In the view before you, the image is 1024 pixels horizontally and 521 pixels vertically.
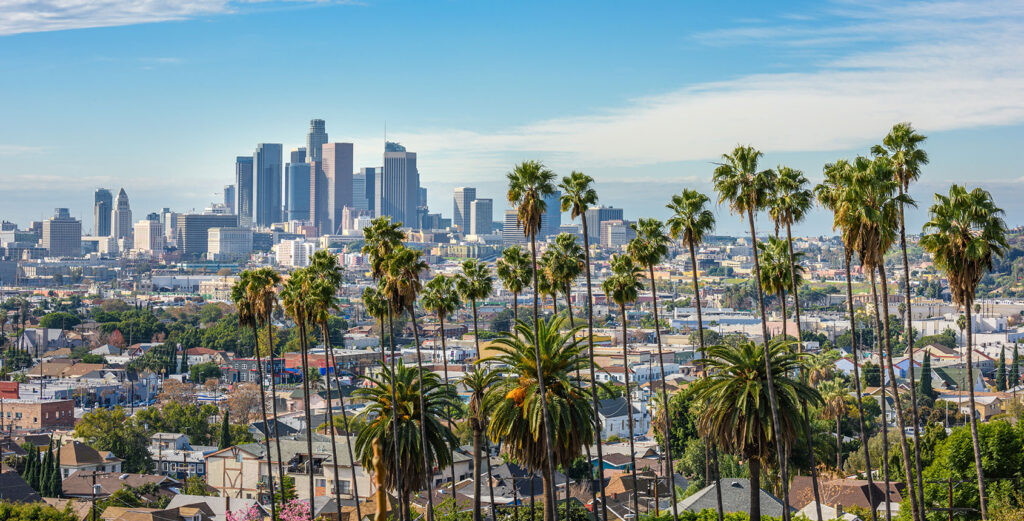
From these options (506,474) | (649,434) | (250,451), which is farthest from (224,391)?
(506,474)

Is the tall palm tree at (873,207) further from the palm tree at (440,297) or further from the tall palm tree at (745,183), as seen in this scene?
the palm tree at (440,297)

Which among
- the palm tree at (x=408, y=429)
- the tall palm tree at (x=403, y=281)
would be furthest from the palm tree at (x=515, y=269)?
the palm tree at (x=408, y=429)

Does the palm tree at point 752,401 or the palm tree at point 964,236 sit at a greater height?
the palm tree at point 964,236

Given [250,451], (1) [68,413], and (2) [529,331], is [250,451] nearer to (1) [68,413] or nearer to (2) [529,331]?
(2) [529,331]

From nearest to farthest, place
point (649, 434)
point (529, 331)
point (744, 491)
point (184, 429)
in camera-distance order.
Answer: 1. point (529, 331)
2. point (744, 491)
3. point (184, 429)
4. point (649, 434)

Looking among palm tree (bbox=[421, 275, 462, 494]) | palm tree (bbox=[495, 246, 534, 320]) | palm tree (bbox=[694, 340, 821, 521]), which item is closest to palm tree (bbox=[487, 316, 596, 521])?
palm tree (bbox=[694, 340, 821, 521])

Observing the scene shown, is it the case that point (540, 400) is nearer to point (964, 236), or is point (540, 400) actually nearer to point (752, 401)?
point (752, 401)
